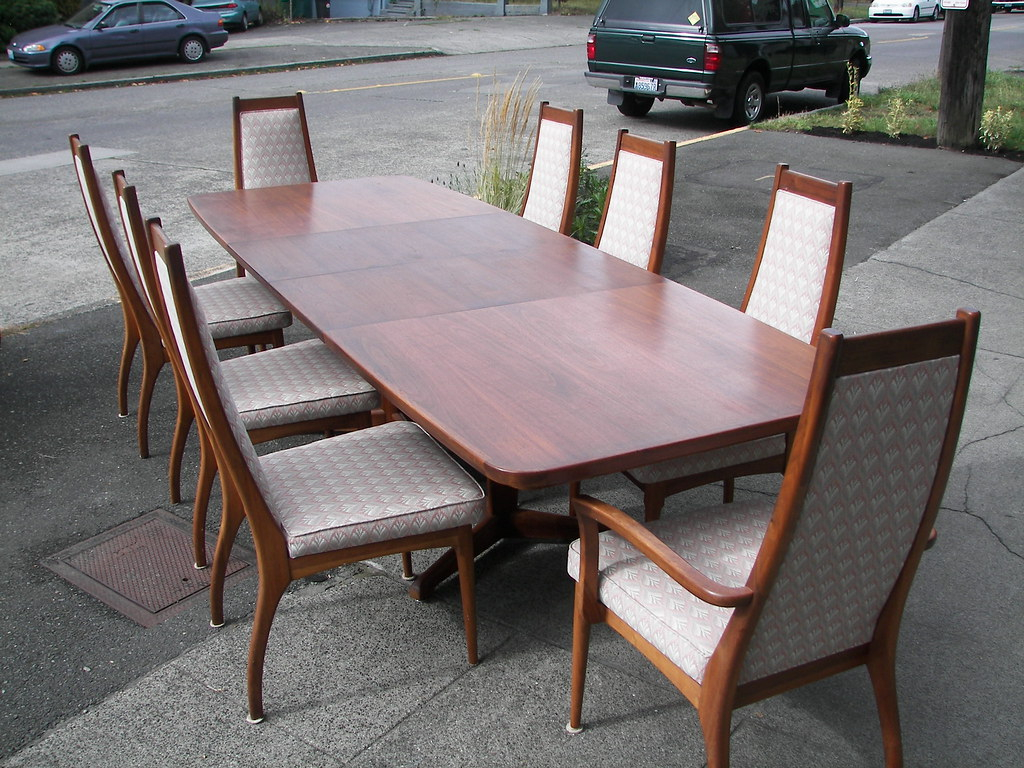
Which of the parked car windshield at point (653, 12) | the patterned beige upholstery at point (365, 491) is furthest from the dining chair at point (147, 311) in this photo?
the parked car windshield at point (653, 12)

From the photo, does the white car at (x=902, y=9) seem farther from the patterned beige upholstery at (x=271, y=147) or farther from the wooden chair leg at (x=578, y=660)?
the wooden chair leg at (x=578, y=660)

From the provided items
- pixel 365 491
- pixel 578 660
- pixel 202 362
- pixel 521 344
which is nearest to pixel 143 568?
pixel 365 491

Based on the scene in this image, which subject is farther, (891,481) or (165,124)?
(165,124)

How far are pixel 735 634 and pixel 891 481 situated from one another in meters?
0.44

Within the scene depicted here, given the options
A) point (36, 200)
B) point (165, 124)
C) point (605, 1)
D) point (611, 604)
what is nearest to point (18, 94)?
point (165, 124)

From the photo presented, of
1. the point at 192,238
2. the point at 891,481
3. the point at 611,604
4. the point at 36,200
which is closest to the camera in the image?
the point at 891,481

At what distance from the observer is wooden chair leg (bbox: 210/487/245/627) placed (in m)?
2.88

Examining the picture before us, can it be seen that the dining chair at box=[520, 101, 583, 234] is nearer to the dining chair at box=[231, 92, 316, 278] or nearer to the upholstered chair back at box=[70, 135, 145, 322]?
the dining chair at box=[231, 92, 316, 278]

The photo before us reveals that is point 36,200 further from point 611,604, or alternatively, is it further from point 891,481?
point 891,481

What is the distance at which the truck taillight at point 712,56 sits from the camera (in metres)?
10.9

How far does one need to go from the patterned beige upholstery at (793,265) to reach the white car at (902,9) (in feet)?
104

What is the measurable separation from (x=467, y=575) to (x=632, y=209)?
215 cm

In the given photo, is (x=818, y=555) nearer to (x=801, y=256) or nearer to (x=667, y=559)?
(x=667, y=559)

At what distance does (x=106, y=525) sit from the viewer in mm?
3572
